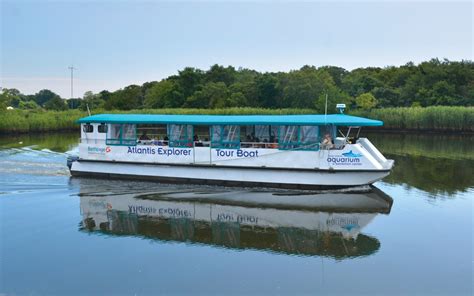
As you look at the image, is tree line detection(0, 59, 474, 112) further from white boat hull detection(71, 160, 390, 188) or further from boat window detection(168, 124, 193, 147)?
white boat hull detection(71, 160, 390, 188)

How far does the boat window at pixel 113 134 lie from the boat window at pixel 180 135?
237 centimetres

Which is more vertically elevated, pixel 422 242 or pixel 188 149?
pixel 188 149

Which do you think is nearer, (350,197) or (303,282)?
(303,282)

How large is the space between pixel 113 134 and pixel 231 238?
31.6 feet

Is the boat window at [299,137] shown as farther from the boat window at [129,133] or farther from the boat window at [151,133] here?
the boat window at [129,133]

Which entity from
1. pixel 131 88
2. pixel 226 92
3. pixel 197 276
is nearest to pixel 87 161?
pixel 197 276

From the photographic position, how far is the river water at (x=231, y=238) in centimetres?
952

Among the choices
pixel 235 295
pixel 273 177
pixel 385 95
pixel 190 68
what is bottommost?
pixel 235 295

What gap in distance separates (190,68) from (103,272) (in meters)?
56.8

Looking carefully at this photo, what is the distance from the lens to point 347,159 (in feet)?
54.3

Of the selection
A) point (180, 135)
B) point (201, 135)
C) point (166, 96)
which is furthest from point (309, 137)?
point (166, 96)

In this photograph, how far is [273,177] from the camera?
1739 centimetres

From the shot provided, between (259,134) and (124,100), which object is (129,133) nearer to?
(259,134)

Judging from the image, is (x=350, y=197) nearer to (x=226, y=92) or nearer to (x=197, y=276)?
(x=197, y=276)
